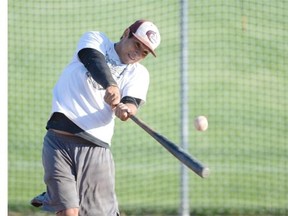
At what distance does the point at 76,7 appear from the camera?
11.8 m

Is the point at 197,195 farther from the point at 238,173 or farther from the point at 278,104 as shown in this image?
the point at 278,104

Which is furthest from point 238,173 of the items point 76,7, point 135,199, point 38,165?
point 76,7

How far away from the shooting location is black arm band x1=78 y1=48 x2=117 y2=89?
5.44 m

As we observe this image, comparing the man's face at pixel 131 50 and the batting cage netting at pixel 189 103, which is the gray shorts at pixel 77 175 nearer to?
the man's face at pixel 131 50

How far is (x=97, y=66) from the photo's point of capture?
5.51 metres

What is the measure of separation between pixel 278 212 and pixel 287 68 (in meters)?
4.21

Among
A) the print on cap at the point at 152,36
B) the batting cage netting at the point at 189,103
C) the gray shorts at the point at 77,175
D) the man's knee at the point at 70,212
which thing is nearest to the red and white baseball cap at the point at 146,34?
the print on cap at the point at 152,36

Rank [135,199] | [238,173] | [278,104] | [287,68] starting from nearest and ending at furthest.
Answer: [135,199] → [238,173] → [278,104] → [287,68]

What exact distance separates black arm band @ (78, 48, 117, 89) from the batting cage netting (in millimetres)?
3574

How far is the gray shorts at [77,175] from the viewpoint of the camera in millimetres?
5688

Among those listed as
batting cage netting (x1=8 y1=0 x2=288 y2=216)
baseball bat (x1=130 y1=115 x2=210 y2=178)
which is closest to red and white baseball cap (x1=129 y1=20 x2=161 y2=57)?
baseball bat (x1=130 y1=115 x2=210 y2=178)

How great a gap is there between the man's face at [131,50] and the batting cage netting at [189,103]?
3419 millimetres

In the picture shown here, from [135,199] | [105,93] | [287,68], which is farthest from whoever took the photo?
[287,68]

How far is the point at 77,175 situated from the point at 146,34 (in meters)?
1.05
